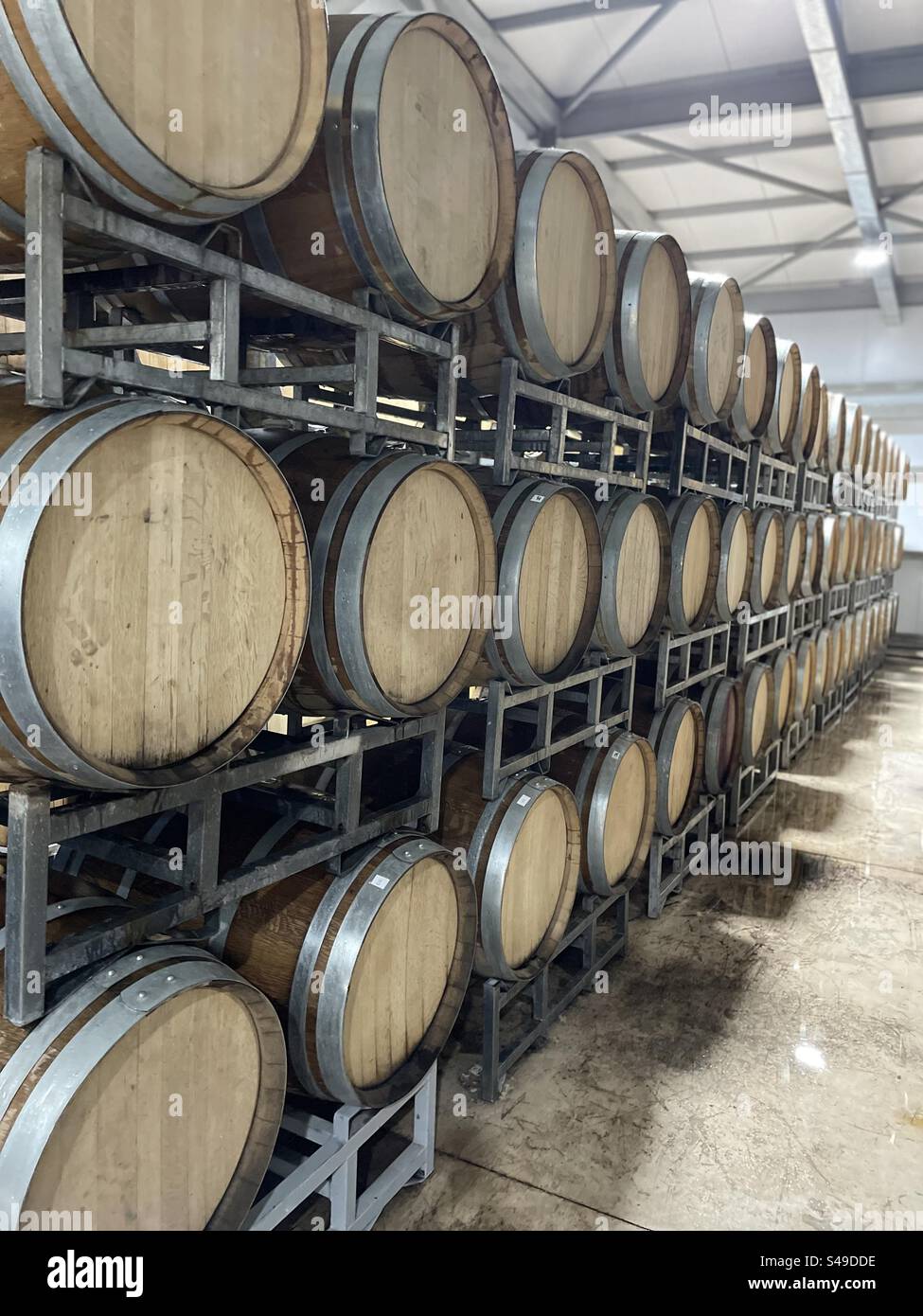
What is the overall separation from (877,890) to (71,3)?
5799mm

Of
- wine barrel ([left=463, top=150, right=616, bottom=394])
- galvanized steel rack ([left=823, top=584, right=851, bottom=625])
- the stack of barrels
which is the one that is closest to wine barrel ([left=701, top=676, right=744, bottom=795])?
the stack of barrels

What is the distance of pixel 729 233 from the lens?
42.6 feet

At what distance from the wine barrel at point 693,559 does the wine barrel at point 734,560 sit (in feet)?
0.33

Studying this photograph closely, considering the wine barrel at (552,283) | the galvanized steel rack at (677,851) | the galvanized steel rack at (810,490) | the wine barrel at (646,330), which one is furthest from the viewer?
the galvanized steel rack at (810,490)

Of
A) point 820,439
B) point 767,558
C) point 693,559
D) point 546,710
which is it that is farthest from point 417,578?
point 820,439

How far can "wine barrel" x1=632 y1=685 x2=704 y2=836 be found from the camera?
4.96 metres

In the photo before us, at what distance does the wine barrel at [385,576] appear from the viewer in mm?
2365

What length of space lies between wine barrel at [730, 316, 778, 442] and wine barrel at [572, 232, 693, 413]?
1341mm

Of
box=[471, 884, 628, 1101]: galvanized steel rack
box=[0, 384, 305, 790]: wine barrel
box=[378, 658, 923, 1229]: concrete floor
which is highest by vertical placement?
box=[0, 384, 305, 790]: wine barrel

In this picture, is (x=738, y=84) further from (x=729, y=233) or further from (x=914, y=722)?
(x=914, y=722)

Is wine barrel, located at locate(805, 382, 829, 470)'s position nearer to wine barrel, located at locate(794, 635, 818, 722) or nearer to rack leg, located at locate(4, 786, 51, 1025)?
wine barrel, located at locate(794, 635, 818, 722)

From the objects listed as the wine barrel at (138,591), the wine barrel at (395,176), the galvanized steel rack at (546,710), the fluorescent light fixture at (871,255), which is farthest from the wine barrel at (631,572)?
the fluorescent light fixture at (871,255)

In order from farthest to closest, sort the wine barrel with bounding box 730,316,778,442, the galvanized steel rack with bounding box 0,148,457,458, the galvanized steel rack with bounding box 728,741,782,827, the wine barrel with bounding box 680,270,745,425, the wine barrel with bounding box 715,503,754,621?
1. the galvanized steel rack with bounding box 728,741,782,827
2. the wine barrel with bounding box 730,316,778,442
3. the wine barrel with bounding box 715,503,754,621
4. the wine barrel with bounding box 680,270,745,425
5. the galvanized steel rack with bounding box 0,148,457,458

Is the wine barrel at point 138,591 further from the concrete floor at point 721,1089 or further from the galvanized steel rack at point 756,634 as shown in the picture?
the galvanized steel rack at point 756,634
